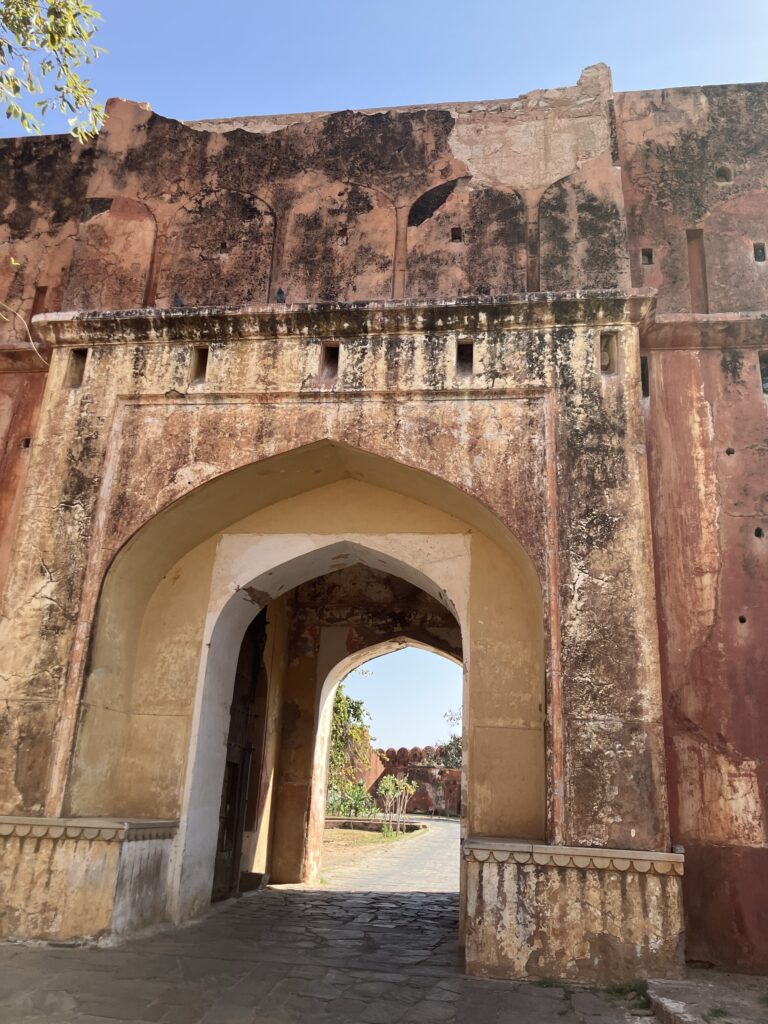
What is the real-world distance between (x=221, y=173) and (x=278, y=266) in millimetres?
1136

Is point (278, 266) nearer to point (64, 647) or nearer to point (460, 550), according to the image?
point (460, 550)

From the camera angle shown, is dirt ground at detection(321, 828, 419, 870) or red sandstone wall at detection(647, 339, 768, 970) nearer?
red sandstone wall at detection(647, 339, 768, 970)

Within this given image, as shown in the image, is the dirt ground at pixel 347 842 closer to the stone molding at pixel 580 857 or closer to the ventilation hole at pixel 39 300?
the stone molding at pixel 580 857

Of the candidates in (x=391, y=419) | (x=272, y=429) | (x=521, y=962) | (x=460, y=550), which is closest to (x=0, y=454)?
(x=272, y=429)

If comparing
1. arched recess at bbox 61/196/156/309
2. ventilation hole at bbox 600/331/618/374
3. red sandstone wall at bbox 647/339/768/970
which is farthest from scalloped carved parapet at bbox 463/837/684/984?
arched recess at bbox 61/196/156/309

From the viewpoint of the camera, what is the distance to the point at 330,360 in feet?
20.8

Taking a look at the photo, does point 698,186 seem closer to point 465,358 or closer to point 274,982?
point 465,358

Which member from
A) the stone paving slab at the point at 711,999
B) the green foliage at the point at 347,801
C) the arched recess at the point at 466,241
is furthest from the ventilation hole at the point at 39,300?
the green foliage at the point at 347,801

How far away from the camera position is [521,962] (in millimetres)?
4531

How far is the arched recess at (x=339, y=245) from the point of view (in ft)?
22.6

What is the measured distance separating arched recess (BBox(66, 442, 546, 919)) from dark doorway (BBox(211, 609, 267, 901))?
0.32 m

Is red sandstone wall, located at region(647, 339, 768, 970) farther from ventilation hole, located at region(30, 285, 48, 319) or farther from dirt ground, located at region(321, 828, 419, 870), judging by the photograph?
dirt ground, located at region(321, 828, 419, 870)

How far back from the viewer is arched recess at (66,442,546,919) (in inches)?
226

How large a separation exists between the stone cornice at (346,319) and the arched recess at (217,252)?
600mm
